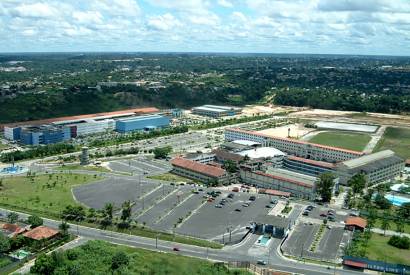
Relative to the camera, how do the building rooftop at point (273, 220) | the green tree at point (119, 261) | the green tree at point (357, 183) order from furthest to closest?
the green tree at point (357, 183), the building rooftop at point (273, 220), the green tree at point (119, 261)

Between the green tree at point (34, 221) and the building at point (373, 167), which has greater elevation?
the building at point (373, 167)

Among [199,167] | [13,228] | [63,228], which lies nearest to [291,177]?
[199,167]

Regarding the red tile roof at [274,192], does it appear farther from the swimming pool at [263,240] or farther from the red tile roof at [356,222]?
the swimming pool at [263,240]

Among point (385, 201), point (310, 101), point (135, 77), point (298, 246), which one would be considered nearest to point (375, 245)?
point (298, 246)

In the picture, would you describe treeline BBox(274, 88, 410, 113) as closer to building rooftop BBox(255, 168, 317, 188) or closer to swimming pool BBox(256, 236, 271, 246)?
building rooftop BBox(255, 168, 317, 188)

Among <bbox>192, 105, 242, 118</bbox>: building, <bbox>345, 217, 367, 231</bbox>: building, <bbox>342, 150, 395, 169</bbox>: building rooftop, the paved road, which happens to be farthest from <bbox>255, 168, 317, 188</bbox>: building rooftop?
<bbox>192, 105, 242, 118</bbox>: building

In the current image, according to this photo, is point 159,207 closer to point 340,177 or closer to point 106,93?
point 340,177

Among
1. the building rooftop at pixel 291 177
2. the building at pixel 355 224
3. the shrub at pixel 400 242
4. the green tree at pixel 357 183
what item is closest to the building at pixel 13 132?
the building rooftop at pixel 291 177

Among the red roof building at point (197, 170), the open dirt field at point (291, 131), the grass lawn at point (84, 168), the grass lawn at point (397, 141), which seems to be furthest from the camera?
the open dirt field at point (291, 131)
